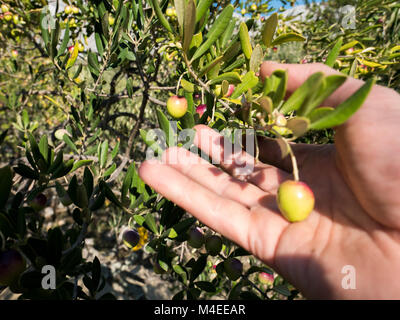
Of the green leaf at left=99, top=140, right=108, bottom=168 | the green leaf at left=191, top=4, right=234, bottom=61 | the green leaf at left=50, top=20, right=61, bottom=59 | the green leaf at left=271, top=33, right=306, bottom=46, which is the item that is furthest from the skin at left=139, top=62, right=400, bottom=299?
the green leaf at left=50, top=20, right=61, bottom=59

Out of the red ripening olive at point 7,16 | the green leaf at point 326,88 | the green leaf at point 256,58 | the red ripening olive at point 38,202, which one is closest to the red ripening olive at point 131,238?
the red ripening olive at point 38,202

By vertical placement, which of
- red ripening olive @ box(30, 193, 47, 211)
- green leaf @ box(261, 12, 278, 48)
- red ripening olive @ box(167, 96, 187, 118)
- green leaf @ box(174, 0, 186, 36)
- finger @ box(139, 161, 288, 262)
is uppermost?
green leaf @ box(174, 0, 186, 36)

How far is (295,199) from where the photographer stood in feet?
2.58

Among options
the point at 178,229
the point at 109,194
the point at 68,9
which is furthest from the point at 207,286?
the point at 68,9

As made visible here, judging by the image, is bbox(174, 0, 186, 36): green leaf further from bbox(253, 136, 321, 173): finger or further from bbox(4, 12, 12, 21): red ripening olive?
bbox(4, 12, 12, 21): red ripening olive

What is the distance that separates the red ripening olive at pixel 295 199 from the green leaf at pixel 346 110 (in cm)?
23

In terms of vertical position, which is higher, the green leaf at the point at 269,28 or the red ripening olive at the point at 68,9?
the red ripening olive at the point at 68,9

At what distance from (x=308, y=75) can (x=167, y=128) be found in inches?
22.2

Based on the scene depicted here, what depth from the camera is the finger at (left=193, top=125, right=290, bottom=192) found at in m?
1.21

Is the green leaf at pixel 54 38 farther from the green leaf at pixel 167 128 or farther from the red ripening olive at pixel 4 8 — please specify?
the red ripening olive at pixel 4 8

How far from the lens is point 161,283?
10.5 feet

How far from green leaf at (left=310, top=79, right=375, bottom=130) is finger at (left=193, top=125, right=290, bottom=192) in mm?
576

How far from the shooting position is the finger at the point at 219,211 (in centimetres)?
104
